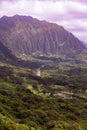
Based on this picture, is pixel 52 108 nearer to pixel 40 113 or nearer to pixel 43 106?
pixel 43 106

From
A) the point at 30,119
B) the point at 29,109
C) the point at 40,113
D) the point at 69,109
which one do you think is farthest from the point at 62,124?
the point at 69,109

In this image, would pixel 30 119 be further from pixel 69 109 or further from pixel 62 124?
pixel 69 109

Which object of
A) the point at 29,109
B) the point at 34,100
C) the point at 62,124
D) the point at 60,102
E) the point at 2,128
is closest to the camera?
the point at 2,128

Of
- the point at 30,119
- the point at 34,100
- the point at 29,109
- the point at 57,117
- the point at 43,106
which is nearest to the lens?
the point at 30,119

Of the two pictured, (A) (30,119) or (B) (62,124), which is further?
(A) (30,119)

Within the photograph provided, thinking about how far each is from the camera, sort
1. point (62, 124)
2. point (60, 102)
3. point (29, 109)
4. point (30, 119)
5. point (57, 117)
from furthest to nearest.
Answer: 1. point (60, 102)
2. point (29, 109)
3. point (57, 117)
4. point (30, 119)
5. point (62, 124)

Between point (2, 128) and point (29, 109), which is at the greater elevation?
point (2, 128)

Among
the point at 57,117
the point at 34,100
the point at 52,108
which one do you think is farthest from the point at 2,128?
the point at 34,100

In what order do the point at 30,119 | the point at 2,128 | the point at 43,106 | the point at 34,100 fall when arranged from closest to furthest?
1. the point at 2,128
2. the point at 30,119
3. the point at 43,106
4. the point at 34,100

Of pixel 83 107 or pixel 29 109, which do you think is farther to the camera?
pixel 83 107
